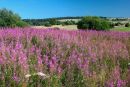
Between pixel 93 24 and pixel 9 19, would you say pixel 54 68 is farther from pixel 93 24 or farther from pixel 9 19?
pixel 93 24

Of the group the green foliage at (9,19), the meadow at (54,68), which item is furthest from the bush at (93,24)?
the meadow at (54,68)

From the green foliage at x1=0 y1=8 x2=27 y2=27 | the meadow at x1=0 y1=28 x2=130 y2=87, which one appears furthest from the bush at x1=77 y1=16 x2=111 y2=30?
the meadow at x1=0 y1=28 x2=130 y2=87

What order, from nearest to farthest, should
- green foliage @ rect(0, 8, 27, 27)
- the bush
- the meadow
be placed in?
the meadow
green foliage @ rect(0, 8, 27, 27)
the bush

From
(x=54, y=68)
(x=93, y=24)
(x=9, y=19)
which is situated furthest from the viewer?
(x=93, y=24)

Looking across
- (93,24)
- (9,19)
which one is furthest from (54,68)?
(93,24)

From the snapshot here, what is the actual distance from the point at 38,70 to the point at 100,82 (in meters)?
1.28

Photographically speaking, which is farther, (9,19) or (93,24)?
(93,24)

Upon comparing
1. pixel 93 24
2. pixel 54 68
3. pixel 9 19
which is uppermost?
pixel 54 68

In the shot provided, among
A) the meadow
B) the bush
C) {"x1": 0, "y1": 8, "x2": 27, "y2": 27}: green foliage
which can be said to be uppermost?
the meadow

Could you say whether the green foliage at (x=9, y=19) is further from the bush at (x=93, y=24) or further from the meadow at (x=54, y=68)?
the meadow at (x=54, y=68)

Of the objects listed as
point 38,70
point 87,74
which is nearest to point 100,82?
point 87,74

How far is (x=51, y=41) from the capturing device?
11750 millimetres

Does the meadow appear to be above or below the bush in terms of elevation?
above

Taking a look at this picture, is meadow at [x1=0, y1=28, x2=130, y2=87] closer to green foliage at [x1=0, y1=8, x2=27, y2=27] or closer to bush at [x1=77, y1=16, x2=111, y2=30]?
green foliage at [x1=0, y1=8, x2=27, y2=27]
